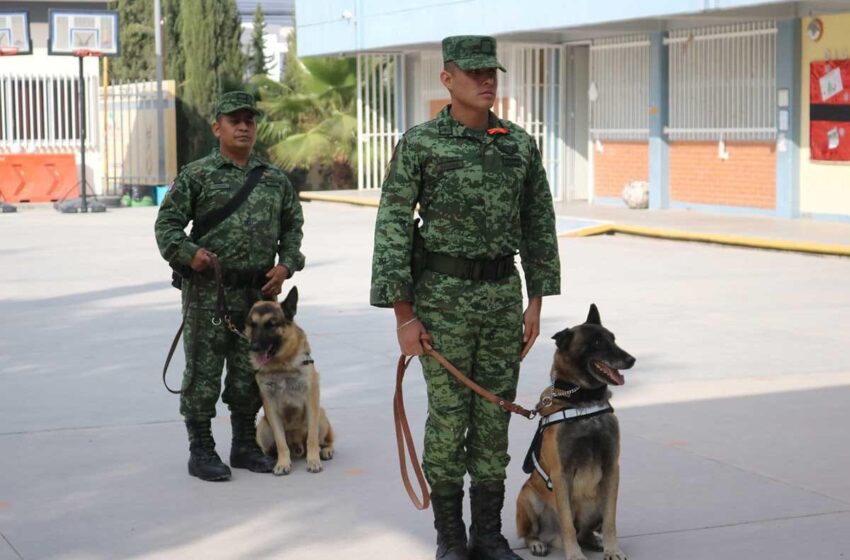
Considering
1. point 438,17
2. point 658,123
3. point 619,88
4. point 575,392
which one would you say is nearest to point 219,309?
point 575,392

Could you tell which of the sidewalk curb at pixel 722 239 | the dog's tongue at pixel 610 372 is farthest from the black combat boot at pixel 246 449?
the sidewalk curb at pixel 722 239

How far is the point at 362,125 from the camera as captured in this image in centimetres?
3309

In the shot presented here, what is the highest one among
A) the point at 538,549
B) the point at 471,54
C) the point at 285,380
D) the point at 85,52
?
the point at 85,52

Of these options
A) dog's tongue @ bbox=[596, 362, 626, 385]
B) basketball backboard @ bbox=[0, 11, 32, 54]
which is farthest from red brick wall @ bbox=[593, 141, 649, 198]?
dog's tongue @ bbox=[596, 362, 626, 385]

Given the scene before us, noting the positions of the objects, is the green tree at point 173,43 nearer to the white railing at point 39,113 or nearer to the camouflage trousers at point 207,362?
the white railing at point 39,113

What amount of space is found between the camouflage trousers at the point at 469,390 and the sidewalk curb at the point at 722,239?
12914 mm

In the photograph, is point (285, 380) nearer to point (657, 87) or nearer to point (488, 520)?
point (488, 520)

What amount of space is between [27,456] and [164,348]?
360 centimetres

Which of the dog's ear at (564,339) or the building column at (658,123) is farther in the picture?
the building column at (658,123)

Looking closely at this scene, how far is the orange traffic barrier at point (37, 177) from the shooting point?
1220 inches

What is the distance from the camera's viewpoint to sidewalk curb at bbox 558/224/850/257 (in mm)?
17728

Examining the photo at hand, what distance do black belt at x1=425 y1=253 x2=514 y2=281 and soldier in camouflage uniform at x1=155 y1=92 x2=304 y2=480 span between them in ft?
6.04

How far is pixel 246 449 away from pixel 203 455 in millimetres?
275

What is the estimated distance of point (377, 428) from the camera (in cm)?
809
